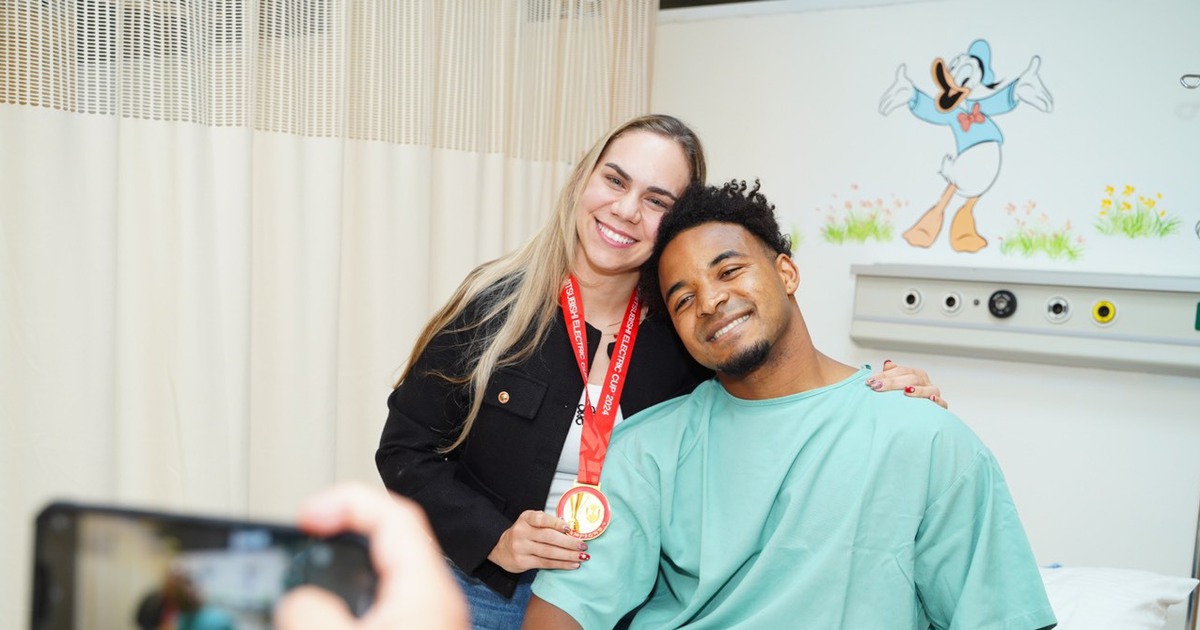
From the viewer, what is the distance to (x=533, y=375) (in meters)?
1.89

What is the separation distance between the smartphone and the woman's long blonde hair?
1489mm

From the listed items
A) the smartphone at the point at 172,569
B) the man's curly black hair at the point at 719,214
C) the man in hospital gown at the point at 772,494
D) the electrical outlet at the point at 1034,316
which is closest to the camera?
the smartphone at the point at 172,569

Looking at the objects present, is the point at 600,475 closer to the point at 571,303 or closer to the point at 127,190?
the point at 571,303

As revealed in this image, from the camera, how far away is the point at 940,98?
2.74 metres

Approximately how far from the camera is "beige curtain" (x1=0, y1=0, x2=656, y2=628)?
6.14 ft

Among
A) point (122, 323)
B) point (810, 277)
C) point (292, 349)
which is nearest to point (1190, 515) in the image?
point (810, 277)

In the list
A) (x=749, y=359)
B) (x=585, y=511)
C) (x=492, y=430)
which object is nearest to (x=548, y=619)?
(x=585, y=511)

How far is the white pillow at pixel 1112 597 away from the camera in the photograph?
2115 mm

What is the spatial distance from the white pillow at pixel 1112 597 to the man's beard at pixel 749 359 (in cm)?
103

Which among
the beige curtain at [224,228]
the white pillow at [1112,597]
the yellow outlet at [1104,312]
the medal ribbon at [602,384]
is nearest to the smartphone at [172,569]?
the medal ribbon at [602,384]

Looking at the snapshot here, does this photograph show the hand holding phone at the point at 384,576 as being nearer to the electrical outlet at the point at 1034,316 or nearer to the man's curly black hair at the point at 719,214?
the man's curly black hair at the point at 719,214

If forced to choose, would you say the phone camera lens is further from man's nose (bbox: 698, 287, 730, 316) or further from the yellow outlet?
man's nose (bbox: 698, 287, 730, 316)

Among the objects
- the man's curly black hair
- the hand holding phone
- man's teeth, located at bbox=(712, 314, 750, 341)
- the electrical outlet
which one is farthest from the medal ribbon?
the hand holding phone

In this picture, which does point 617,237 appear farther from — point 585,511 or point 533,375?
point 585,511
